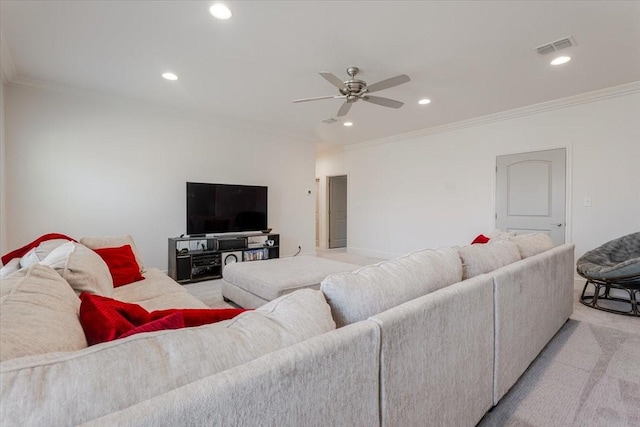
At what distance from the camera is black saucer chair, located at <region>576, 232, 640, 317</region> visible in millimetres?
2733

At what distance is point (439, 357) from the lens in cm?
117

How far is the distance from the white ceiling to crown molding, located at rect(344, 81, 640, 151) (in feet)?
0.46

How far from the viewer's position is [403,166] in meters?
5.92

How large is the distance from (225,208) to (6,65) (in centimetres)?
278

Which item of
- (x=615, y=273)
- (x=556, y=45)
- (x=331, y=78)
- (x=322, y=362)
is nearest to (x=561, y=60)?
(x=556, y=45)

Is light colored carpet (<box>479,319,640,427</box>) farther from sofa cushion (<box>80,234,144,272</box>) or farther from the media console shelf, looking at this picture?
the media console shelf

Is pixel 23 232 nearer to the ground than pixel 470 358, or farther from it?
farther from it

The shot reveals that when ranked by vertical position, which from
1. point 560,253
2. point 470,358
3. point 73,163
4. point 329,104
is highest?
point 329,104

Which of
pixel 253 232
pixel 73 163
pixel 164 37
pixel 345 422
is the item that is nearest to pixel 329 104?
pixel 164 37

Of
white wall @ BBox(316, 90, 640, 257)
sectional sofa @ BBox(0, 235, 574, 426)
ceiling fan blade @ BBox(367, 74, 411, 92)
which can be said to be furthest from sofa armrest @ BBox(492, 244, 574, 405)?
white wall @ BBox(316, 90, 640, 257)

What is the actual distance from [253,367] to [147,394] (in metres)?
0.19

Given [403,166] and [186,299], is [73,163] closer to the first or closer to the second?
[186,299]

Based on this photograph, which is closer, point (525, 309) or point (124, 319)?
point (124, 319)

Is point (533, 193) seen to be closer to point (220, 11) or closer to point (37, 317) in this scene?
point (220, 11)
